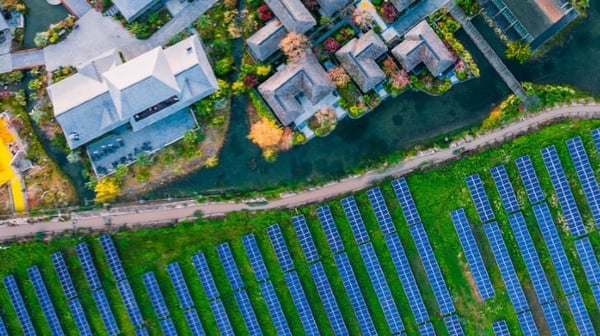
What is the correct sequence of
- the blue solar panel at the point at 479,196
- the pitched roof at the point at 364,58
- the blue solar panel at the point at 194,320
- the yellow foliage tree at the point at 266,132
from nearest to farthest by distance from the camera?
1. the pitched roof at the point at 364,58
2. the yellow foliage tree at the point at 266,132
3. the blue solar panel at the point at 479,196
4. the blue solar panel at the point at 194,320

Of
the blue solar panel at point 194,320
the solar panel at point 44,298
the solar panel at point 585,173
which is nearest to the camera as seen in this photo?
the solar panel at point 585,173

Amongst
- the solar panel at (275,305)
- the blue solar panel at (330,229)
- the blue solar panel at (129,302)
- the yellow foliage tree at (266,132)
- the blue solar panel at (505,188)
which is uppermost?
the yellow foliage tree at (266,132)

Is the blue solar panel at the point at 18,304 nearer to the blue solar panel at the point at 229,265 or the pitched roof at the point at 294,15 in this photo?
the blue solar panel at the point at 229,265

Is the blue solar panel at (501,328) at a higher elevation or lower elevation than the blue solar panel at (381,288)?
lower

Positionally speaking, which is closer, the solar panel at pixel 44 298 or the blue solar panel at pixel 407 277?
the blue solar panel at pixel 407 277

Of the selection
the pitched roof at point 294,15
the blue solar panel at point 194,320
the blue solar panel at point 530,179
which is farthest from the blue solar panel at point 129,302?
the blue solar panel at point 530,179

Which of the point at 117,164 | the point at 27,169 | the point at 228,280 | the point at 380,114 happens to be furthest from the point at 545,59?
the point at 27,169

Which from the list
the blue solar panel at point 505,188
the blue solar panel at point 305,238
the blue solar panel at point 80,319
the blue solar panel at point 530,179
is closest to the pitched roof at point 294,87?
the blue solar panel at point 305,238

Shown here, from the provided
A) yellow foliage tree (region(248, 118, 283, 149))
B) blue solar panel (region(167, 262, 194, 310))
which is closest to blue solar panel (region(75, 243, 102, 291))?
blue solar panel (region(167, 262, 194, 310))
